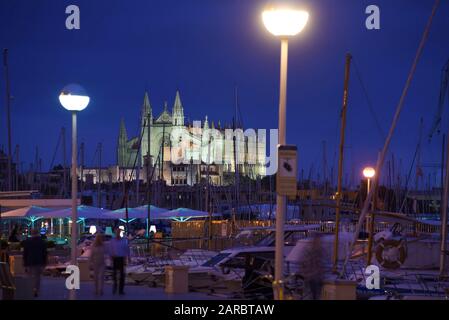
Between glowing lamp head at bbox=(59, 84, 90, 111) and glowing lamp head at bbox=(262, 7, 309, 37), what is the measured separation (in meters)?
6.45

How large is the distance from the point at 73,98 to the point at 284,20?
676cm

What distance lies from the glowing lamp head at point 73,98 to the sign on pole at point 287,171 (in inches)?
260

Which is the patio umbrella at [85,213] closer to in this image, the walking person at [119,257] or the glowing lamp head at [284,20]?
the walking person at [119,257]

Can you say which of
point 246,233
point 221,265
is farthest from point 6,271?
point 246,233

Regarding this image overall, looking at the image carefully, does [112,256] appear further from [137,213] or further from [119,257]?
A: [137,213]

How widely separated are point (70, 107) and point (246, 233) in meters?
22.4

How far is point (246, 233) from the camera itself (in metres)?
41.1

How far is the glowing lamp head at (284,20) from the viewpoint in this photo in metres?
14.0

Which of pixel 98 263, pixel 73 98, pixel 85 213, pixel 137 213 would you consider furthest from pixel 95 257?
pixel 137 213

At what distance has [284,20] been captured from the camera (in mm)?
14008

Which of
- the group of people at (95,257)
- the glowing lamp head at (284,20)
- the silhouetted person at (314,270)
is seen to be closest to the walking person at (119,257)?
the group of people at (95,257)

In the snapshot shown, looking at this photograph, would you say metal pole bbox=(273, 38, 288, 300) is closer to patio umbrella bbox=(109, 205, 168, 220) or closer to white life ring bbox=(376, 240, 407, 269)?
white life ring bbox=(376, 240, 407, 269)
